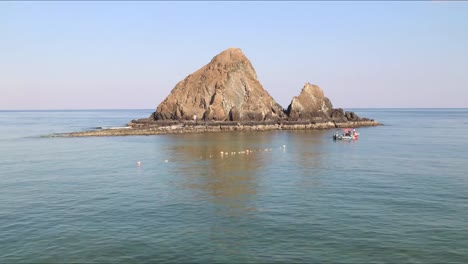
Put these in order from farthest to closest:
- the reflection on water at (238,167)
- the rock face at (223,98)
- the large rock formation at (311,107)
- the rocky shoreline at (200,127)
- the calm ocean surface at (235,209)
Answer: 1. the large rock formation at (311,107)
2. the rock face at (223,98)
3. the rocky shoreline at (200,127)
4. the reflection on water at (238,167)
5. the calm ocean surface at (235,209)

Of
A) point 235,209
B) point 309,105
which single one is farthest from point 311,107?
point 235,209

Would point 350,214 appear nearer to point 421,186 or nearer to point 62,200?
point 421,186

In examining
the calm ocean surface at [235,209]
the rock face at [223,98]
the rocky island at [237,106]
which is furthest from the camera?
the rock face at [223,98]

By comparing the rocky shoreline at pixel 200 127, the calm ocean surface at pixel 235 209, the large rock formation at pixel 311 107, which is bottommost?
the calm ocean surface at pixel 235 209

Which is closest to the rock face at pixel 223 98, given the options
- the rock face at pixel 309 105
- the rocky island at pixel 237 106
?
the rocky island at pixel 237 106

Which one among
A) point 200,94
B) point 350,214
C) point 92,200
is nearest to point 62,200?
point 92,200

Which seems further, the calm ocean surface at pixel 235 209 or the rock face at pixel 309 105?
the rock face at pixel 309 105

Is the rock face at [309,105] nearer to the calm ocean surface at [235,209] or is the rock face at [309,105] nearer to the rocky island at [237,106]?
the rocky island at [237,106]

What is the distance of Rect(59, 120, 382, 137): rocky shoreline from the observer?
121062mm

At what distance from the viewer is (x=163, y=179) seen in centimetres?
5175

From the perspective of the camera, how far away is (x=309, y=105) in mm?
152375

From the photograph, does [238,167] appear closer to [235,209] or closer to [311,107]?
[235,209]

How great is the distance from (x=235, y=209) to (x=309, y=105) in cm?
12004

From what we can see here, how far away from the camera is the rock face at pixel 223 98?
14701 cm
